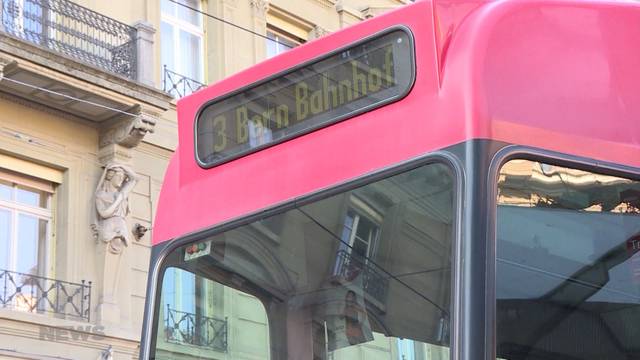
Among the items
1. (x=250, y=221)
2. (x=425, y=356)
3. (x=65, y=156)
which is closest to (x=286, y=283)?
(x=250, y=221)

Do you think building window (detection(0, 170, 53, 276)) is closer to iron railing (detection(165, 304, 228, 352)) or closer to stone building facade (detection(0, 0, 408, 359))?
stone building facade (detection(0, 0, 408, 359))

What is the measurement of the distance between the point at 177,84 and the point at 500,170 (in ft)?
42.8

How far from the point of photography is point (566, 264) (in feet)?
13.4

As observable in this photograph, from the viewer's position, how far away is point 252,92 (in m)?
4.95

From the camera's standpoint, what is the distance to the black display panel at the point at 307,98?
4.43 meters

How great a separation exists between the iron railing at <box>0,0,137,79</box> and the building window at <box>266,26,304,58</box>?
11.1 ft

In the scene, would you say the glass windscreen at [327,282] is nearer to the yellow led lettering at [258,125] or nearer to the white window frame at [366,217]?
the white window frame at [366,217]

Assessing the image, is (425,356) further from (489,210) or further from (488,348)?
(489,210)

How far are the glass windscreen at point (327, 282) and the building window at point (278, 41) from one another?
13763 millimetres

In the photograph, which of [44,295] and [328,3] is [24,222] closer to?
[44,295]

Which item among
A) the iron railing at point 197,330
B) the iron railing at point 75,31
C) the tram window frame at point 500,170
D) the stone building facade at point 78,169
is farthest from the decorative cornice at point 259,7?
the tram window frame at point 500,170

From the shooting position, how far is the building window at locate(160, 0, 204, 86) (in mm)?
16969

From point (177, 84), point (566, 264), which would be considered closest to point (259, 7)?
point (177, 84)

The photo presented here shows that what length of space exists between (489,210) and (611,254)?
1.62 feet
